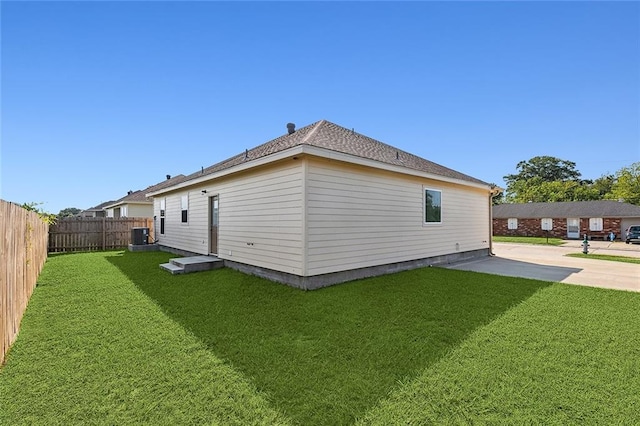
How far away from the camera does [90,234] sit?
14531 millimetres

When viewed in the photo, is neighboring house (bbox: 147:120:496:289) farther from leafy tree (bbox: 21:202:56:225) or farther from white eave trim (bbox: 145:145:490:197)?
leafy tree (bbox: 21:202:56:225)

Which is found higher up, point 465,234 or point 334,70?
point 334,70

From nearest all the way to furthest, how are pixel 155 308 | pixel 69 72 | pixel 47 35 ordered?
pixel 155 308, pixel 47 35, pixel 69 72

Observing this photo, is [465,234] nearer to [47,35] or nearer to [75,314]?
[75,314]

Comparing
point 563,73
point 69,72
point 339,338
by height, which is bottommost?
point 339,338

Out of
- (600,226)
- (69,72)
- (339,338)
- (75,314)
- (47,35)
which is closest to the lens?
(339,338)

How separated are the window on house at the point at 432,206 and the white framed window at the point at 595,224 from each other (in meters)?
25.4

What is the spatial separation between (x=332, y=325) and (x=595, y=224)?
32.0 m

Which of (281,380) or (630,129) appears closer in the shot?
(281,380)

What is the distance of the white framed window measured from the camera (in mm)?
24577

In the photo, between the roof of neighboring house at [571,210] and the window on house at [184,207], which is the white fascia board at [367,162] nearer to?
the window on house at [184,207]

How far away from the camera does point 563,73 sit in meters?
12.1

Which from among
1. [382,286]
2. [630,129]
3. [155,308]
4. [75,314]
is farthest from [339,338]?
[630,129]

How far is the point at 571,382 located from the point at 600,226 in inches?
1232
